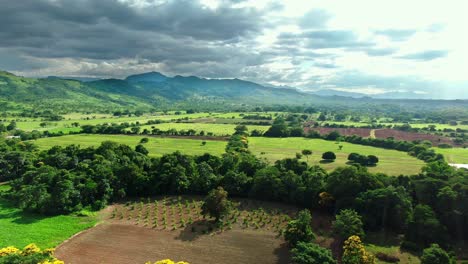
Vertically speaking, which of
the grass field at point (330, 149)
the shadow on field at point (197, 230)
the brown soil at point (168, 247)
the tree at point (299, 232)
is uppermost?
the grass field at point (330, 149)

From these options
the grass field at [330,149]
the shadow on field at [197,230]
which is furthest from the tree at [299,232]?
the grass field at [330,149]

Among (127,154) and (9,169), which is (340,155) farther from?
(9,169)

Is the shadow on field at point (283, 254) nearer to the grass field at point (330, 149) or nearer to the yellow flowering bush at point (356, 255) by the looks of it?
the yellow flowering bush at point (356, 255)

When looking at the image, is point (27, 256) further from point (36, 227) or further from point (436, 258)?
point (436, 258)

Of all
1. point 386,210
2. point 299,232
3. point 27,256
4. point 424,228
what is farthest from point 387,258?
point 27,256

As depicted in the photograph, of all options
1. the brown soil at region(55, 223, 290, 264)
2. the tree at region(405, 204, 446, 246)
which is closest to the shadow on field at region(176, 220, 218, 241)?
the brown soil at region(55, 223, 290, 264)

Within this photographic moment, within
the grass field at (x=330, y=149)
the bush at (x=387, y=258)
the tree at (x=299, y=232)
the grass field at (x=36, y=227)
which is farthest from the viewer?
the grass field at (x=330, y=149)

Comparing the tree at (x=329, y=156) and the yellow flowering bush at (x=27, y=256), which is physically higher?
the tree at (x=329, y=156)

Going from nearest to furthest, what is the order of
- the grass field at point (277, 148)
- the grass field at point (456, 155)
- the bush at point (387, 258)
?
the bush at point (387, 258), the grass field at point (277, 148), the grass field at point (456, 155)
